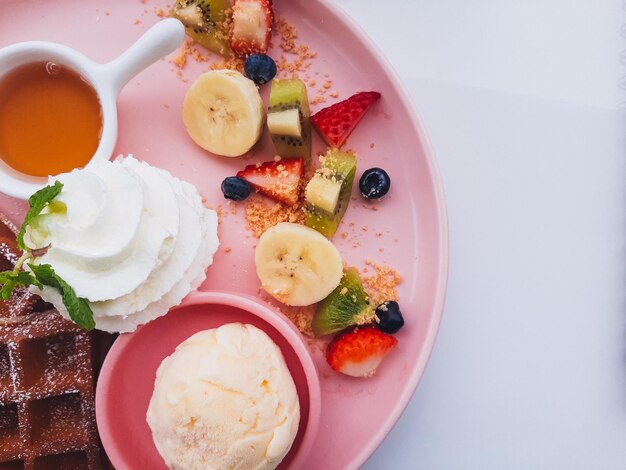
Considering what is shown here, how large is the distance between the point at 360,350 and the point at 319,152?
470mm

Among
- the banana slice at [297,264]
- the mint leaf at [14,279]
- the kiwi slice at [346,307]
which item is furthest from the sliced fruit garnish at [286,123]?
the mint leaf at [14,279]

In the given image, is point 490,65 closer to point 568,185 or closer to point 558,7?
point 558,7

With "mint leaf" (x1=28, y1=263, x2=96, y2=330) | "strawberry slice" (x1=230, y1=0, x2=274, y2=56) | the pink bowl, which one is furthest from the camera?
"strawberry slice" (x1=230, y1=0, x2=274, y2=56)

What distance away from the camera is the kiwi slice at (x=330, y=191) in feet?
4.98

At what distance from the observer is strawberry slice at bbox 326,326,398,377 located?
5.01ft

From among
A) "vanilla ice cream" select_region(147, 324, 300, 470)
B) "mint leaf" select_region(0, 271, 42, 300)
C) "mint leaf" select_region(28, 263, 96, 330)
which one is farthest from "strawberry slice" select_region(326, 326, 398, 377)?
"mint leaf" select_region(0, 271, 42, 300)

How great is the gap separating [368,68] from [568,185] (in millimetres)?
596

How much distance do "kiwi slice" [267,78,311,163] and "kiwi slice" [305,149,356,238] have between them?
75 mm

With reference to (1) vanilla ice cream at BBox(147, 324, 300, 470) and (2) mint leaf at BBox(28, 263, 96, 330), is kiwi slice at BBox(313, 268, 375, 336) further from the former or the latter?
(2) mint leaf at BBox(28, 263, 96, 330)

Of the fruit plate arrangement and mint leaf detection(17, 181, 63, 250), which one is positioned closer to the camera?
mint leaf detection(17, 181, 63, 250)

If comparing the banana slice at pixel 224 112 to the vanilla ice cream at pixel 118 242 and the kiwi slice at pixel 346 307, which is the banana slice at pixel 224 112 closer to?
the vanilla ice cream at pixel 118 242

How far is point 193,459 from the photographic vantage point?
138 cm

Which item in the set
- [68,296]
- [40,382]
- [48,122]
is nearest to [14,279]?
[68,296]

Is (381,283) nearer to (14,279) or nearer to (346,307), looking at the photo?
(346,307)
